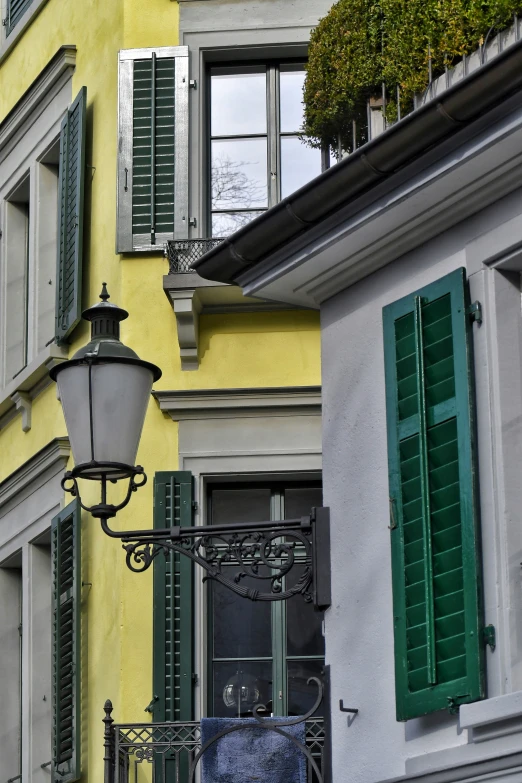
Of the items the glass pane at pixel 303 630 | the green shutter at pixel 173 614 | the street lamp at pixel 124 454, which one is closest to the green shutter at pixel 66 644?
the green shutter at pixel 173 614

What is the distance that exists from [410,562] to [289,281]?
1.85 meters

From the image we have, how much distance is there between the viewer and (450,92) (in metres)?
8.55

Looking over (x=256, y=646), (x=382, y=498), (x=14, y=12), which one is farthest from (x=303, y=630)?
(x=14, y=12)

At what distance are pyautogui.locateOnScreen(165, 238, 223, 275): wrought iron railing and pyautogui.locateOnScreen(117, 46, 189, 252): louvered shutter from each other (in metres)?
0.25

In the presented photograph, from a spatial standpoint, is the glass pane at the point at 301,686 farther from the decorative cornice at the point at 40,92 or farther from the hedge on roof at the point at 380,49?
the decorative cornice at the point at 40,92

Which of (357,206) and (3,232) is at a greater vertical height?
(3,232)

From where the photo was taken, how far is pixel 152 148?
46.1 feet

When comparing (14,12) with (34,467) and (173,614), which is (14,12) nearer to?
(34,467)

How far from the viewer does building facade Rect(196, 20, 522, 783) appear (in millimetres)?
8461

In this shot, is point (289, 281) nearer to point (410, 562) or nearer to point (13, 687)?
point (410, 562)

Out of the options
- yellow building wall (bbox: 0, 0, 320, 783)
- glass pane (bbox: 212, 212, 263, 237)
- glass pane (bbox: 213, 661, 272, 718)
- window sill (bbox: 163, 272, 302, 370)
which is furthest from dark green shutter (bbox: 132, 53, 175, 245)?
glass pane (bbox: 213, 661, 272, 718)

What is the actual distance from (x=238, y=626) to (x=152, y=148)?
10.9ft

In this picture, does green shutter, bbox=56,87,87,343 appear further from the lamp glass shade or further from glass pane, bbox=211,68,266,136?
the lamp glass shade

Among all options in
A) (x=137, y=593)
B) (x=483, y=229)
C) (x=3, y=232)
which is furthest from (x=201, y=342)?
(x=483, y=229)
